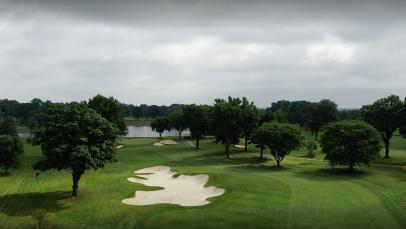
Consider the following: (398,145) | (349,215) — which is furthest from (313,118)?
(349,215)

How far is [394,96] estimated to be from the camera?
7112 centimetres

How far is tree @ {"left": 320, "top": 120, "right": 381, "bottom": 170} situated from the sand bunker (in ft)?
60.9

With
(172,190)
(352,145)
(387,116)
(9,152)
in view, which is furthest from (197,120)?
(172,190)

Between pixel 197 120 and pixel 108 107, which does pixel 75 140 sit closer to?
pixel 108 107

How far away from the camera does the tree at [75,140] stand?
3738 centimetres

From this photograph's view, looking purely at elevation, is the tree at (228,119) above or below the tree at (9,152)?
above

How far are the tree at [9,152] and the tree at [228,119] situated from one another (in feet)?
110

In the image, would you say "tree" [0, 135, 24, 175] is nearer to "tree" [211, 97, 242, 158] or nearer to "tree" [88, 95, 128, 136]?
"tree" [88, 95, 128, 136]

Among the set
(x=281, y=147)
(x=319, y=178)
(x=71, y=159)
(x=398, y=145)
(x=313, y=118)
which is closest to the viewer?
(x=71, y=159)

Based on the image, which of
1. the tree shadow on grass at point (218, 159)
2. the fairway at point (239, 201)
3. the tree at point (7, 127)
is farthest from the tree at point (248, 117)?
the tree at point (7, 127)

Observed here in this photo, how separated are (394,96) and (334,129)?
62.8ft

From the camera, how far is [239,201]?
122 feet

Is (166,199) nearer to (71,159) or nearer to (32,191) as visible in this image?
(71,159)

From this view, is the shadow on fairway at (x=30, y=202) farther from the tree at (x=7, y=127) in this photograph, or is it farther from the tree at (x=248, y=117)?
the tree at (x=7, y=127)
